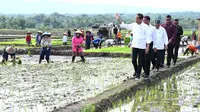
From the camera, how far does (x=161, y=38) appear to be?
1126 centimetres

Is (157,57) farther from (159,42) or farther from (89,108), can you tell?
(89,108)

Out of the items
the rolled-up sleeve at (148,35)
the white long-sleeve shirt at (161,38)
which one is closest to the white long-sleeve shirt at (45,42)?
the white long-sleeve shirt at (161,38)

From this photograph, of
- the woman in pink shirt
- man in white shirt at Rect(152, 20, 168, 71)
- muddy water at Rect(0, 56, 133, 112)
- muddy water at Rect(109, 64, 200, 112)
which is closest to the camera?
muddy water at Rect(109, 64, 200, 112)

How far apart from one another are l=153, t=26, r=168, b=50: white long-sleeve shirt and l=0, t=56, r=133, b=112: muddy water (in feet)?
3.54

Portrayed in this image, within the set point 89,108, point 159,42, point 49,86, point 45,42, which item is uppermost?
point 159,42

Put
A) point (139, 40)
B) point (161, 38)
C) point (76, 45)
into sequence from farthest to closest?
point (76, 45) → point (161, 38) → point (139, 40)

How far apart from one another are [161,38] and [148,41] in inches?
70.5

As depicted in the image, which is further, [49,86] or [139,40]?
[139,40]

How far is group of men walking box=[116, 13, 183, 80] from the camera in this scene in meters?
9.33

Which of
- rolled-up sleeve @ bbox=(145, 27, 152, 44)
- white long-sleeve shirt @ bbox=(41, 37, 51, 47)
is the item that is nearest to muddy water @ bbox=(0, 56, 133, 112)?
rolled-up sleeve @ bbox=(145, 27, 152, 44)

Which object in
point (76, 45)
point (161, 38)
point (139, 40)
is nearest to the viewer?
point (139, 40)

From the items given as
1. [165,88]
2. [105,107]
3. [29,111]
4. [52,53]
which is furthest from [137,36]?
[52,53]

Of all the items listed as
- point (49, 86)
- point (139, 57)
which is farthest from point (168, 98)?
point (49, 86)

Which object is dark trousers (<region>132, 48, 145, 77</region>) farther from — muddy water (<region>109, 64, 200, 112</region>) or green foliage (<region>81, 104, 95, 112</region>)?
green foliage (<region>81, 104, 95, 112</region>)
